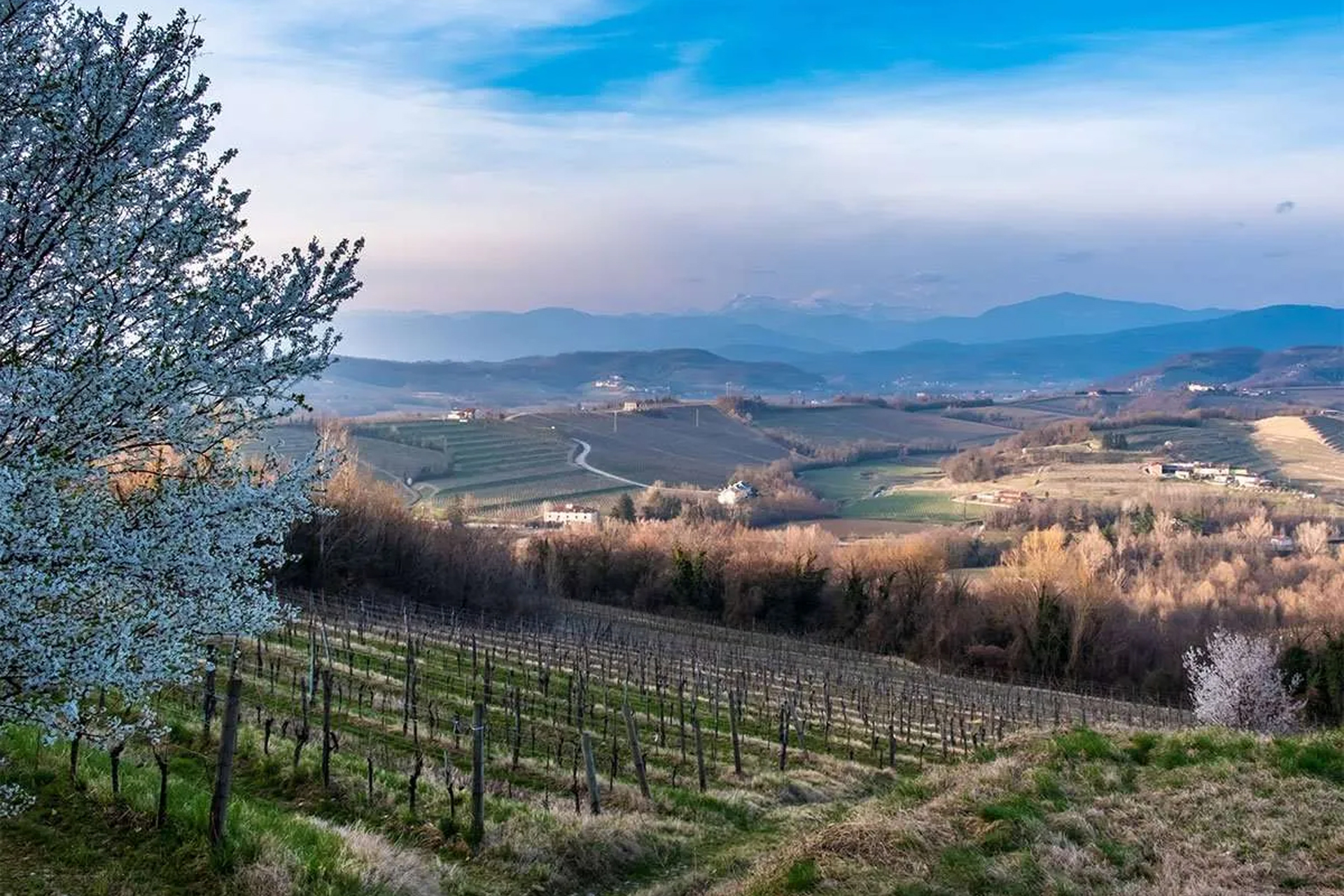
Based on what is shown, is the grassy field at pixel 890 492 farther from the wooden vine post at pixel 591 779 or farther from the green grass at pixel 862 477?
the wooden vine post at pixel 591 779

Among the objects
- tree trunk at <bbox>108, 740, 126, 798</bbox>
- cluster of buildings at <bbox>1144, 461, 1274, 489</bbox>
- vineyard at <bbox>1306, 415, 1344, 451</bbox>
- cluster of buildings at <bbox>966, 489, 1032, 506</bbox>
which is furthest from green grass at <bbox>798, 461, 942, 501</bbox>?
tree trunk at <bbox>108, 740, 126, 798</bbox>

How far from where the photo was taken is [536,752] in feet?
56.2

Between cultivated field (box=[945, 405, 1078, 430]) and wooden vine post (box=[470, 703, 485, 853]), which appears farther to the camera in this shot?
cultivated field (box=[945, 405, 1078, 430])

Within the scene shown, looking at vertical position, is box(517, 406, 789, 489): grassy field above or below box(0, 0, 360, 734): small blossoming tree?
below

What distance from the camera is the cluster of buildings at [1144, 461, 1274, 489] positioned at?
4279 inches

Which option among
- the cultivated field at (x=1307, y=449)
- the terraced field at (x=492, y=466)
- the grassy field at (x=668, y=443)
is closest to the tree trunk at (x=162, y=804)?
the terraced field at (x=492, y=466)

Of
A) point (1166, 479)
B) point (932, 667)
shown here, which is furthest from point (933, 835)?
point (1166, 479)

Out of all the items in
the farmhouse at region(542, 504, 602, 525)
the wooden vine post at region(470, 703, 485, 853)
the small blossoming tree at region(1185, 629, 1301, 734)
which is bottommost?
the small blossoming tree at region(1185, 629, 1301, 734)

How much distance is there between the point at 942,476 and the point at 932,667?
2814 inches

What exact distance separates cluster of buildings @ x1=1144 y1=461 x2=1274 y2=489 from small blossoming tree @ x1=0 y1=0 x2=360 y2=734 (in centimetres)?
11872

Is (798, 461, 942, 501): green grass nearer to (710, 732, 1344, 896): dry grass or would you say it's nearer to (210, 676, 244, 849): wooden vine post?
(710, 732, 1344, 896): dry grass

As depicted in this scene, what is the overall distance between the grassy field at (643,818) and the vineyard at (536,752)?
0.22 ft

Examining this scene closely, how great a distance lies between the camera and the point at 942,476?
126312mm

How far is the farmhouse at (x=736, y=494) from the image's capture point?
9788 cm
